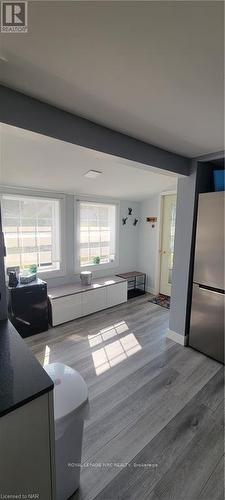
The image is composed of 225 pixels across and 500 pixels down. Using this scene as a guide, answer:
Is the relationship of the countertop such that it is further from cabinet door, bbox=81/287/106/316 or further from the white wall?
the white wall

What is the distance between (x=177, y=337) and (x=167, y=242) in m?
1.88

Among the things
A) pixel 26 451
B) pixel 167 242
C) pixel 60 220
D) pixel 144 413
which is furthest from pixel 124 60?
pixel 167 242

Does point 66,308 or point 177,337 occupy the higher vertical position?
point 66,308

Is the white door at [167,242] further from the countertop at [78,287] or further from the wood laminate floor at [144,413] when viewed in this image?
the wood laminate floor at [144,413]

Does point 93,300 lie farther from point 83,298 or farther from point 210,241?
point 210,241

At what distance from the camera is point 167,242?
4.07 metres

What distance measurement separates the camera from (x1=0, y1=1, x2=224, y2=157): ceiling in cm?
71

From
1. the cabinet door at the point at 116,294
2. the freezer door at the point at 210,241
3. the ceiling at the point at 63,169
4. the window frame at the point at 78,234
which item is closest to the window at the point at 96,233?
the window frame at the point at 78,234

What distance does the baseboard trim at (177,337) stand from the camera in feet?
8.50

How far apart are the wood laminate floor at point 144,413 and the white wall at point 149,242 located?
1557 millimetres

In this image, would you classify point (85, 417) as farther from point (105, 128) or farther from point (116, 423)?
point (105, 128)

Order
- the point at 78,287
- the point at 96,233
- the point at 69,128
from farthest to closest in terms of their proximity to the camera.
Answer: the point at 96,233, the point at 78,287, the point at 69,128

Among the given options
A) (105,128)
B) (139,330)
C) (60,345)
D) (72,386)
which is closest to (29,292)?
(60,345)

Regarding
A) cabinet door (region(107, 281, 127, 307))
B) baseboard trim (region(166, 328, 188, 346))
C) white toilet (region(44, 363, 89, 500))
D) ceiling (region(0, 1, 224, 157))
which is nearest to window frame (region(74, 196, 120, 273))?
cabinet door (region(107, 281, 127, 307))
